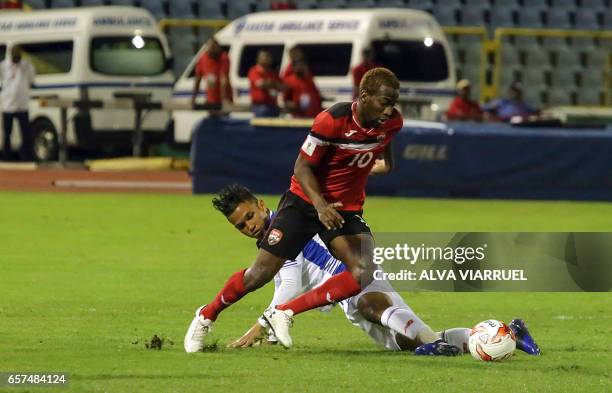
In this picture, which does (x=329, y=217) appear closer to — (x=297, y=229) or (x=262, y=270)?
(x=297, y=229)

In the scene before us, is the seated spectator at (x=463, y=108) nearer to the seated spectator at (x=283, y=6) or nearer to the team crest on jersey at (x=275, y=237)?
the seated spectator at (x=283, y=6)

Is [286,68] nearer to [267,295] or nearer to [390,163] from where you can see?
[267,295]

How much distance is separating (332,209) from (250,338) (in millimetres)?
1144

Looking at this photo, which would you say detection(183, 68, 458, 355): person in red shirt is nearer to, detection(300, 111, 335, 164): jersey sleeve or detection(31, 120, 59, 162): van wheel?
detection(300, 111, 335, 164): jersey sleeve

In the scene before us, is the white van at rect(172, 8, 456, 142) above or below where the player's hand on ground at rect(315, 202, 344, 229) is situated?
below

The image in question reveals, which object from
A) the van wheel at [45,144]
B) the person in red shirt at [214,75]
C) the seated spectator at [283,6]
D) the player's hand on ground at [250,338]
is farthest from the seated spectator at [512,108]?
the player's hand on ground at [250,338]

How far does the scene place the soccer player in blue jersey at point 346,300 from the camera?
10.2 meters

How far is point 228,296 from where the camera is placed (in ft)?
33.6

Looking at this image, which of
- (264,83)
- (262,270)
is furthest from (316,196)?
(264,83)

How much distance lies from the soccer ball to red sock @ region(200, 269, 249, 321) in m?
1.39

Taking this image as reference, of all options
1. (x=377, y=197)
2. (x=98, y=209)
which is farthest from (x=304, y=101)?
(x=98, y=209)

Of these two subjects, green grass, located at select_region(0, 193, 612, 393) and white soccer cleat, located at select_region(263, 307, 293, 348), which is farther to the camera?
white soccer cleat, located at select_region(263, 307, 293, 348)

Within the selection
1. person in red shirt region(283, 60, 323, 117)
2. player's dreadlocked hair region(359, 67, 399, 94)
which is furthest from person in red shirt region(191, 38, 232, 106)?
player's dreadlocked hair region(359, 67, 399, 94)

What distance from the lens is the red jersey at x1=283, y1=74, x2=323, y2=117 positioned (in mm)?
27344
